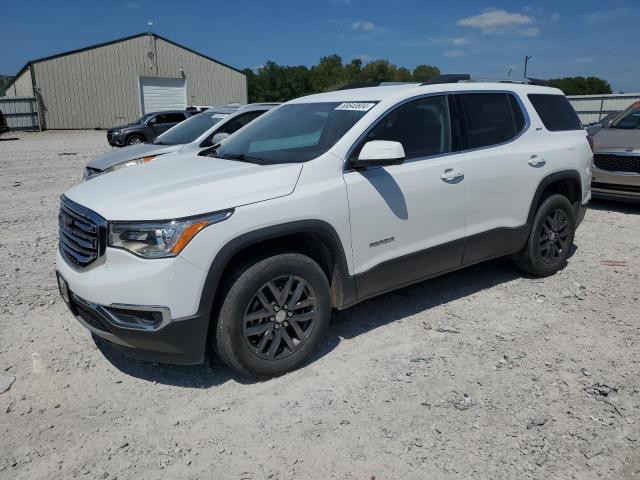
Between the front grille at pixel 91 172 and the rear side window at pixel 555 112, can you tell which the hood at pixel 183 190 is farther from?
the front grille at pixel 91 172

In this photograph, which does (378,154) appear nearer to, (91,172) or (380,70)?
(91,172)

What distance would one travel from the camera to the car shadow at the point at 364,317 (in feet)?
11.6

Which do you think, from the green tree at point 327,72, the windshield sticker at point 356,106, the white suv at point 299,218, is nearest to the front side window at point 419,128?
the white suv at point 299,218

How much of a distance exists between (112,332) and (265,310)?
90cm

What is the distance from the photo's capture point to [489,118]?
4.59 meters

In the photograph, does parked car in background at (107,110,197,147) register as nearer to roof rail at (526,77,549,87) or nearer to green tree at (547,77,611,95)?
roof rail at (526,77,549,87)

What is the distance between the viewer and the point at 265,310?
3.30 meters

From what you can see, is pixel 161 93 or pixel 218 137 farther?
pixel 161 93

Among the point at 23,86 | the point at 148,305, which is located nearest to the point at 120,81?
the point at 23,86

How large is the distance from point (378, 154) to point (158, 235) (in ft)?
4.93

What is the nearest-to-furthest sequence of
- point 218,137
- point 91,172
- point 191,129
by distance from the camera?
1. point 218,137
2. point 91,172
3. point 191,129

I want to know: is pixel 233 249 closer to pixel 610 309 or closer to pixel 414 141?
pixel 414 141

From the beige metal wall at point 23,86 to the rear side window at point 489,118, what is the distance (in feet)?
117

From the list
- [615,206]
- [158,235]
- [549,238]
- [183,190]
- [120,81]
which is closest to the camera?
[158,235]
